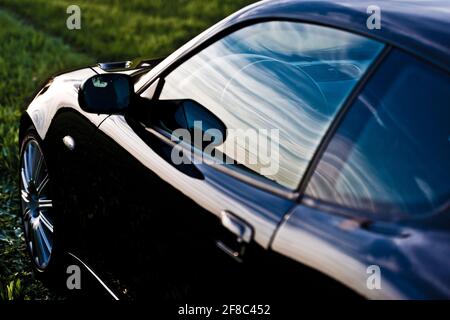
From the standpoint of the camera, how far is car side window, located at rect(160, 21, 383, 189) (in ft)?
8.66

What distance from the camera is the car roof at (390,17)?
2408 mm

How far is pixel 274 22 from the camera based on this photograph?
296 centimetres

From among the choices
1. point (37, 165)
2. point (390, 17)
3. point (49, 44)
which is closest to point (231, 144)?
point (390, 17)

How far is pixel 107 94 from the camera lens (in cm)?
348

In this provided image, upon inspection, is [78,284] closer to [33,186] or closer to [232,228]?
[33,186]

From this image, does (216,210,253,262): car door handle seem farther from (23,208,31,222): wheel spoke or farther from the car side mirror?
(23,208,31,222): wheel spoke

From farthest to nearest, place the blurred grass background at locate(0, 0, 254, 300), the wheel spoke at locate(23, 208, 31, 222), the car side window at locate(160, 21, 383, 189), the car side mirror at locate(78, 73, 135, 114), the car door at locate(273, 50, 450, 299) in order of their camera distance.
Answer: the blurred grass background at locate(0, 0, 254, 300)
the wheel spoke at locate(23, 208, 31, 222)
the car side mirror at locate(78, 73, 135, 114)
the car side window at locate(160, 21, 383, 189)
the car door at locate(273, 50, 450, 299)

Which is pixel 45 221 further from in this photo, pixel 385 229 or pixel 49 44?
pixel 49 44

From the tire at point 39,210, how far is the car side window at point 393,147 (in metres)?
2.03

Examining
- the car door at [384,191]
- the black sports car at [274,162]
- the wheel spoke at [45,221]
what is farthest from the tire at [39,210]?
the car door at [384,191]

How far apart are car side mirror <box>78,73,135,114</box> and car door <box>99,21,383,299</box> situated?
8 cm

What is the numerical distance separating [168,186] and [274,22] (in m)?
0.68

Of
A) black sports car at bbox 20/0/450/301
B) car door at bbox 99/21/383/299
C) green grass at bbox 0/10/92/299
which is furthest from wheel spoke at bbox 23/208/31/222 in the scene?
car door at bbox 99/21/383/299

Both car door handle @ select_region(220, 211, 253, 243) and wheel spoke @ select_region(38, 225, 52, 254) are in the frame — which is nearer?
car door handle @ select_region(220, 211, 253, 243)
